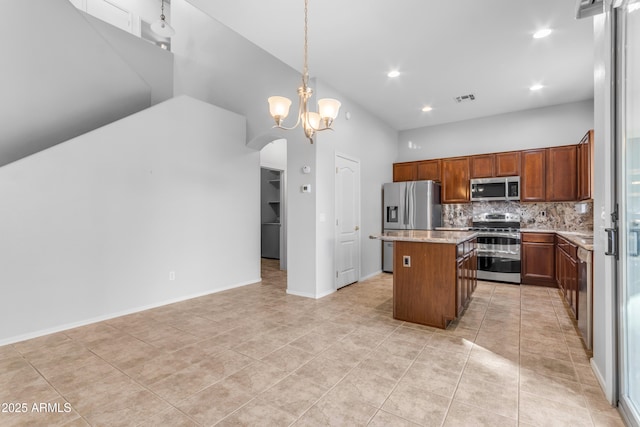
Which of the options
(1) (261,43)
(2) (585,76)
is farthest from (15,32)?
(2) (585,76)

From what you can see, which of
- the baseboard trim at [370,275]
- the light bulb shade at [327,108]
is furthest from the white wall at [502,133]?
the light bulb shade at [327,108]

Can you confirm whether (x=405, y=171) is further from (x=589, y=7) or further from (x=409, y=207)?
(x=589, y=7)

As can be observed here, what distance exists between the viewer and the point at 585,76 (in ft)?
13.7

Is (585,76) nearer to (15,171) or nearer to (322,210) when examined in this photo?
(322,210)

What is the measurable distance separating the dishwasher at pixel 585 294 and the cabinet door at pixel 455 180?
3.15 metres

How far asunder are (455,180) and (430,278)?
3498 millimetres

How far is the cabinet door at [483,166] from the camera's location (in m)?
5.69

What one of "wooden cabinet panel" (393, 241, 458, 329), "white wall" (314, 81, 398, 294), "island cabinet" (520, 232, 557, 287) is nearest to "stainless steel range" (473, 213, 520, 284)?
"island cabinet" (520, 232, 557, 287)

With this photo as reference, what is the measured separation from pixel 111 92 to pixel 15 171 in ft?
8.27

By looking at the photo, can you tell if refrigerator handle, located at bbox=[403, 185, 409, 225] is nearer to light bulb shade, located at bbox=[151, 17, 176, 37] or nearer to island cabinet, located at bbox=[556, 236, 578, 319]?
island cabinet, located at bbox=[556, 236, 578, 319]

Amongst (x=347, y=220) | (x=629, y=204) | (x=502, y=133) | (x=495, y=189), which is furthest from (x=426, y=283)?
(x=502, y=133)

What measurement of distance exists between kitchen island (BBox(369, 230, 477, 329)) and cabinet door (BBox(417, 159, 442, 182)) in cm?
302

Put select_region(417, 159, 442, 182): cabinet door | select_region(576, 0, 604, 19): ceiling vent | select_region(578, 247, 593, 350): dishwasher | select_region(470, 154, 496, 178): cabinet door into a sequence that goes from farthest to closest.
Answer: select_region(417, 159, 442, 182): cabinet door < select_region(470, 154, 496, 178): cabinet door < select_region(578, 247, 593, 350): dishwasher < select_region(576, 0, 604, 19): ceiling vent

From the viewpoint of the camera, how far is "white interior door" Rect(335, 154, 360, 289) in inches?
Result: 189
